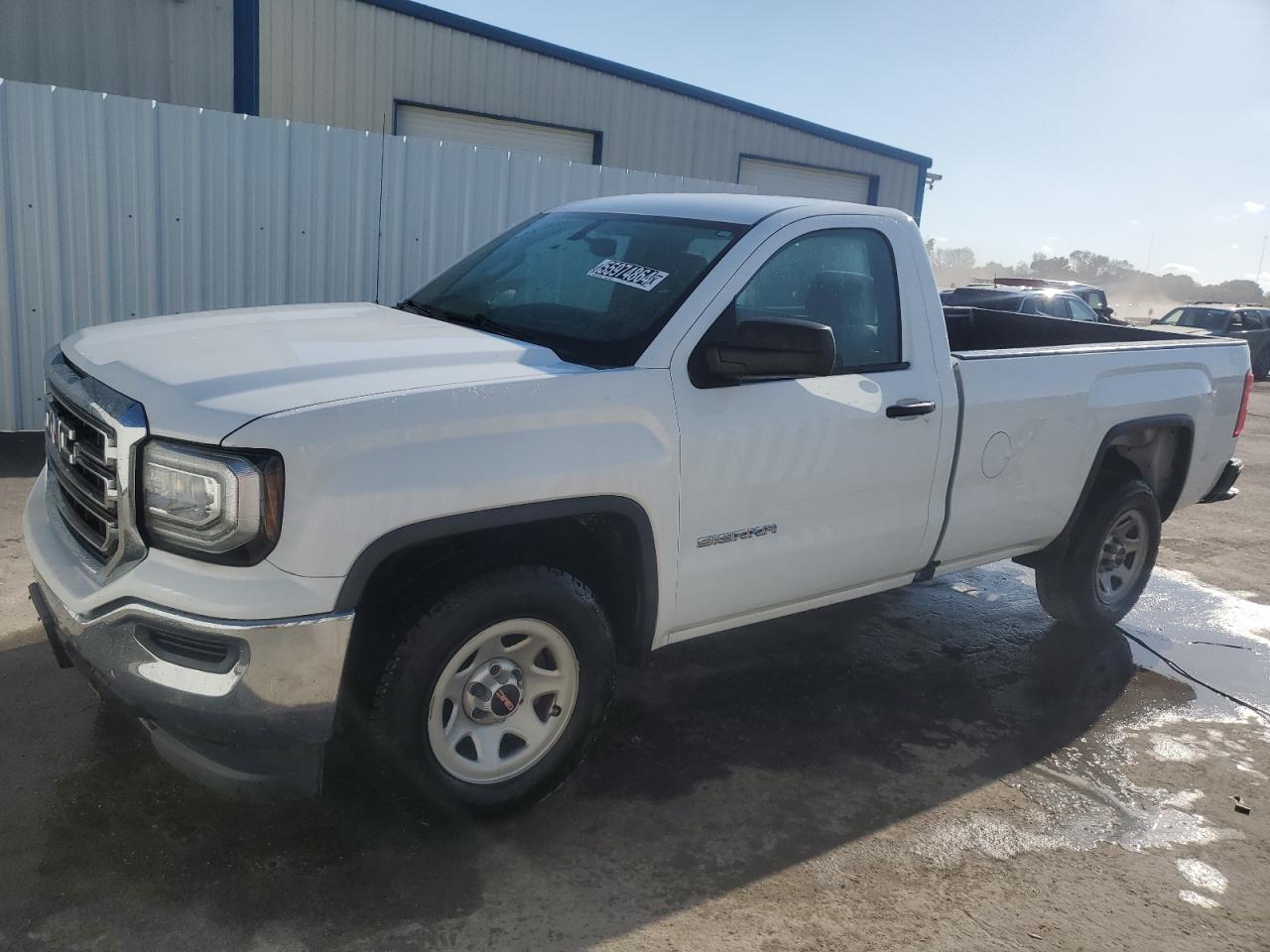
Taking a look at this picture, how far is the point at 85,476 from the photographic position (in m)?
3.06

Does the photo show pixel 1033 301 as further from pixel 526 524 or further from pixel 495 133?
pixel 526 524

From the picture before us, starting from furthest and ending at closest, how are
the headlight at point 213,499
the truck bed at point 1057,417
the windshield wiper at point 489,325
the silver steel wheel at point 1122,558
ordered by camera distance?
the silver steel wheel at point 1122,558 < the truck bed at point 1057,417 < the windshield wiper at point 489,325 < the headlight at point 213,499

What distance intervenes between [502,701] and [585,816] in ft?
1.77

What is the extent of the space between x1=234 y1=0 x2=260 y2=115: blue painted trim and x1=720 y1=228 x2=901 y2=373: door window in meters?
9.70

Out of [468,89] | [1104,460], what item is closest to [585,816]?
[1104,460]

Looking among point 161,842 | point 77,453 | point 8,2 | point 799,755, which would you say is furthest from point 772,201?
point 8,2

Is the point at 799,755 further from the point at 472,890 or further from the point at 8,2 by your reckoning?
the point at 8,2

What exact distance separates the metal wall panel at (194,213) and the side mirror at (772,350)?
18.6 feet

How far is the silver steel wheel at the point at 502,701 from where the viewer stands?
10.3 ft

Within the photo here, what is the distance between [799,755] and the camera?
13.2ft

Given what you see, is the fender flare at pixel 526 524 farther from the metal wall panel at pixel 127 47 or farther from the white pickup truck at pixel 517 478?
the metal wall panel at pixel 127 47

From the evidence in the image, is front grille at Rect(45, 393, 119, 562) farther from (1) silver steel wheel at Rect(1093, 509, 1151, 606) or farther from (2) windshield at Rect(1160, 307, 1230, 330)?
(2) windshield at Rect(1160, 307, 1230, 330)

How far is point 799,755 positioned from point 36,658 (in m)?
3.00

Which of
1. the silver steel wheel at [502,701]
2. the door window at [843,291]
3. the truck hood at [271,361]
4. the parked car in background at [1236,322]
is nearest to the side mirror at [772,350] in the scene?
the door window at [843,291]
